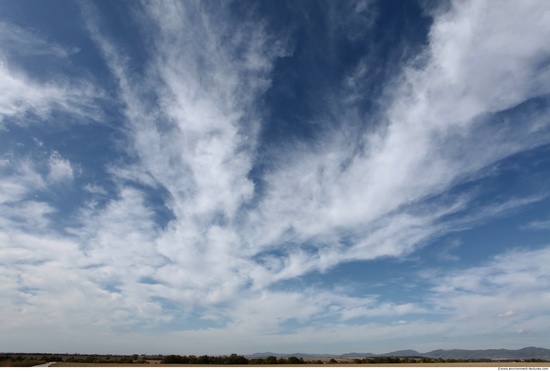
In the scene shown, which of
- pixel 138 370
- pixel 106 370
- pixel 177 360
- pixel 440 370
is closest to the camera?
pixel 138 370

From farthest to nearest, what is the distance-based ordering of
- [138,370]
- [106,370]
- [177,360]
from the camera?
[177,360], [106,370], [138,370]

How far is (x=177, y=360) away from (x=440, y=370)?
108 metres

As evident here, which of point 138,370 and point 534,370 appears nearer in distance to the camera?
point 138,370

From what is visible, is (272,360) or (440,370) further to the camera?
(272,360)

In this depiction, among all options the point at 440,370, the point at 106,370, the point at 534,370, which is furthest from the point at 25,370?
the point at 534,370

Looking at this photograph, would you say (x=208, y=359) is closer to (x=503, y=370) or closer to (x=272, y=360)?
(x=272, y=360)

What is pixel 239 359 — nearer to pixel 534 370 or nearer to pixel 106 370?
pixel 106 370

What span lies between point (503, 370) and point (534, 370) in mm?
4704

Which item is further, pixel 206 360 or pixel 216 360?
pixel 216 360

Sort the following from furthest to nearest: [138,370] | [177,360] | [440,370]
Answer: [177,360], [440,370], [138,370]

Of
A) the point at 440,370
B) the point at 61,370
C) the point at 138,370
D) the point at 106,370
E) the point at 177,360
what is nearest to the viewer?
the point at 138,370

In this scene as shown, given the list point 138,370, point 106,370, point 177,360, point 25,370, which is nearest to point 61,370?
point 25,370

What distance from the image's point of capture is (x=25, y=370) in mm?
61719

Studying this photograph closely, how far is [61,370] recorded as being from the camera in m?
68.6
